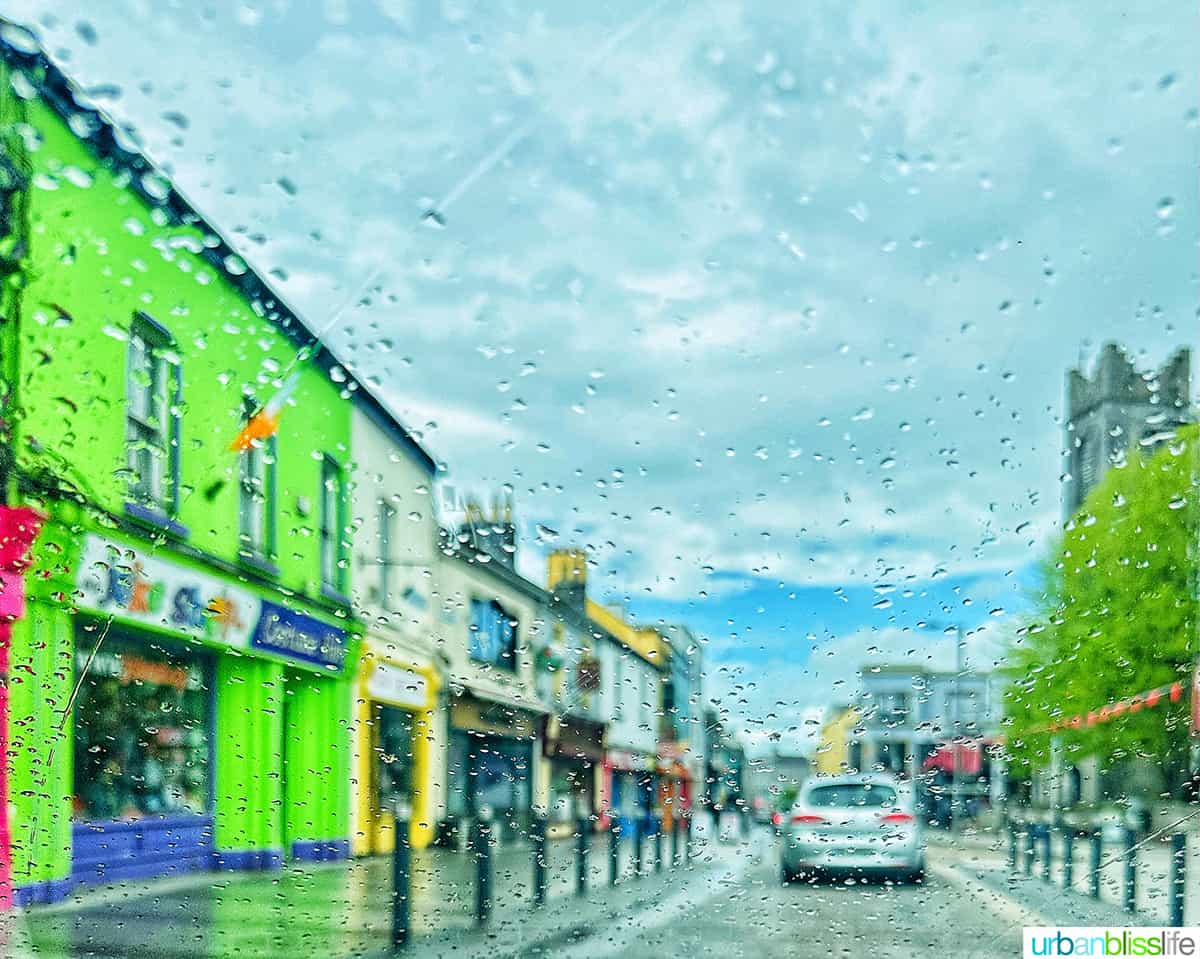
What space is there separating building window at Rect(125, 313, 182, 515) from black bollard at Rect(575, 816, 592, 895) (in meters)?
0.78

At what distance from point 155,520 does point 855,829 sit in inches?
45.4

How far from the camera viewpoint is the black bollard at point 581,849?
1921 millimetres

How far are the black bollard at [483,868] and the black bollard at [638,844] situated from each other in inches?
9.0

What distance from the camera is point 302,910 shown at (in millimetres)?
1900

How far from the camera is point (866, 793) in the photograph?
6.22 feet

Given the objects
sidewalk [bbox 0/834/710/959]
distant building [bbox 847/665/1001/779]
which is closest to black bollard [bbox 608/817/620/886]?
sidewalk [bbox 0/834/710/959]

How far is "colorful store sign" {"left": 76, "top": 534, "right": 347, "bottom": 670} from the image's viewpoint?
6.06 feet

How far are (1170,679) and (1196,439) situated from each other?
1.13 ft

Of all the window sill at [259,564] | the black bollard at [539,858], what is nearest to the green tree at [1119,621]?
the black bollard at [539,858]

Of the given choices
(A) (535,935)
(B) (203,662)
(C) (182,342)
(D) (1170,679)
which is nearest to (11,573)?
(B) (203,662)

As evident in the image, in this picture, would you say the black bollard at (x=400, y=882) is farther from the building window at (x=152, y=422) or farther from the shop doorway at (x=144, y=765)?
the building window at (x=152, y=422)

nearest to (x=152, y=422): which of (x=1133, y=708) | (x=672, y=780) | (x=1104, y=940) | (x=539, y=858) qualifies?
(x=539, y=858)

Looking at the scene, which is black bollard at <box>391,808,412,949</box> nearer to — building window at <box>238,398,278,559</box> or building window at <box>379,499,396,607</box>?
building window at <box>379,499,396,607</box>

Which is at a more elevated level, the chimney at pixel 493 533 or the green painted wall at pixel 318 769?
the chimney at pixel 493 533
